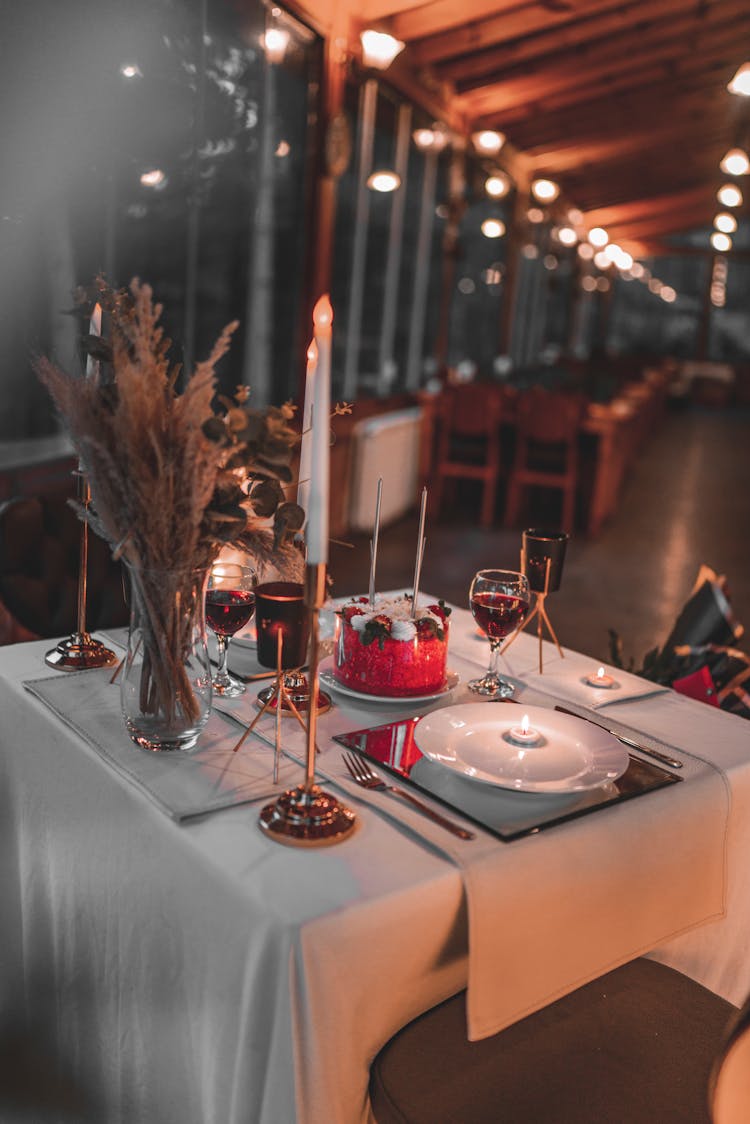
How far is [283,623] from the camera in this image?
46.4 inches

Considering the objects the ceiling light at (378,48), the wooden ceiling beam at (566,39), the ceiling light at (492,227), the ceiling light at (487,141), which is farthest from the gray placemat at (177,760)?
the ceiling light at (492,227)

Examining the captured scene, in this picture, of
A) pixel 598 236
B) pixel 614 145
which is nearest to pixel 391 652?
pixel 614 145

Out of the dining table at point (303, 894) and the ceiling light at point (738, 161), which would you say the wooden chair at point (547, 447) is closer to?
the ceiling light at point (738, 161)

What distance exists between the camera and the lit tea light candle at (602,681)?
1.64 metres

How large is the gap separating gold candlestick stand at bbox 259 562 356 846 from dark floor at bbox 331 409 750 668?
10.1 ft

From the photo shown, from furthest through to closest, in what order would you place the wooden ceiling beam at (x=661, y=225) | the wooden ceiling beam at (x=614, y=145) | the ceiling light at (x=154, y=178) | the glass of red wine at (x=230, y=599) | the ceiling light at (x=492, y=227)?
the wooden ceiling beam at (x=661, y=225), the wooden ceiling beam at (x=614, y=145), the ceiling light at (x=492, y=227), the ceiling light at (x=154, y=178), the glass of red wine at (x=230, y=599)

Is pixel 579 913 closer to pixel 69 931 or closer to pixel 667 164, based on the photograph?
pixel 69 931

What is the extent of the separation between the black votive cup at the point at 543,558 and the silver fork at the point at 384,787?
1.70ft

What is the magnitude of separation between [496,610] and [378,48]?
417cm

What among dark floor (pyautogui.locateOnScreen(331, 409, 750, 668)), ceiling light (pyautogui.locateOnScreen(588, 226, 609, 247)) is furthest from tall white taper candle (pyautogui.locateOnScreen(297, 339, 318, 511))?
ceiling light (pyautogui.locateOnScreen(588, 226, 609, 247))

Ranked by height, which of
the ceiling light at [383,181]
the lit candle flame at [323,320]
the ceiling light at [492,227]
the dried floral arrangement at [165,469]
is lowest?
the dried floral arrangement at [165,469]

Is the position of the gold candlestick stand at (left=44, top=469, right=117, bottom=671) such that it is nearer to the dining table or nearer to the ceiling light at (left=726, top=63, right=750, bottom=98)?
the dining table

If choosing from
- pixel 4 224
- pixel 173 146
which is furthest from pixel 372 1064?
pixel 173 146

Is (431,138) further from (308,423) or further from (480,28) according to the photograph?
(308,423)
